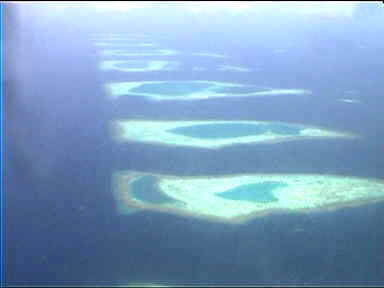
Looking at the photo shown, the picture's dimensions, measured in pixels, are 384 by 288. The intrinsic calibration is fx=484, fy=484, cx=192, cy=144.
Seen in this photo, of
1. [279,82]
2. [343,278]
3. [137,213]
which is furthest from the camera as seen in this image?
[279,82]

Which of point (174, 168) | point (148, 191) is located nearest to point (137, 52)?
point (174, 168)

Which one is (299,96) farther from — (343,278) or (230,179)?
(343,278)

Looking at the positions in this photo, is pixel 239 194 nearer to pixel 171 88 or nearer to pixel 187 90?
pixel 187 90

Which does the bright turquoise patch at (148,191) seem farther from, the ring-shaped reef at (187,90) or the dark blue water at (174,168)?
the ring-shaped reef at (187,90)

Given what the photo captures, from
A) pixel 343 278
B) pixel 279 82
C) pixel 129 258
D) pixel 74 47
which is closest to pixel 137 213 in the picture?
pixel 129 258

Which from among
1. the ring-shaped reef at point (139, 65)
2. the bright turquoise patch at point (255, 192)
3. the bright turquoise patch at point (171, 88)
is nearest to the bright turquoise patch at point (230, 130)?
the bright turquoise patch at point (255, 192)

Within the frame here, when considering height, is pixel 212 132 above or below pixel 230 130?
below
